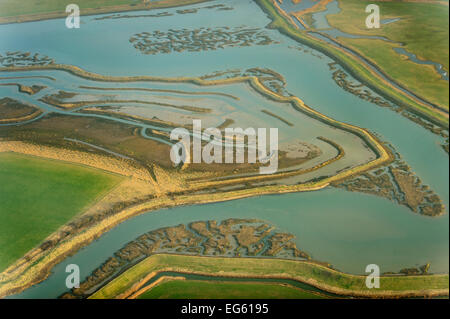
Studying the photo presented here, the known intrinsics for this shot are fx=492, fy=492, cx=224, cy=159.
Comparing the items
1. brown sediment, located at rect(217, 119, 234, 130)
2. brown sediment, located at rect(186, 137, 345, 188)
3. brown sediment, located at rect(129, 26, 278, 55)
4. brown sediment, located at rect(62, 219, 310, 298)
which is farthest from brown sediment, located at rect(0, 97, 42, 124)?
brown sediment, located at rect(62, 219, 310, 298)

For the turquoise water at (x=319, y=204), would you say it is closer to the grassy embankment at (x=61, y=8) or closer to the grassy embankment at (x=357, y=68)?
the grassy embankment at (x=357, y=68)

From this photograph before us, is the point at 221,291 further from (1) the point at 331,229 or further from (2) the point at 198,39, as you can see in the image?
(2) the point at 198,39

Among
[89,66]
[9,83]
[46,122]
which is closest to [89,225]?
[46,122]

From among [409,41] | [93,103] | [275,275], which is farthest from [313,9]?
[275,275]

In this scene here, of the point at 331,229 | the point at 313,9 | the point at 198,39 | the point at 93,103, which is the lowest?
the point at 331,229

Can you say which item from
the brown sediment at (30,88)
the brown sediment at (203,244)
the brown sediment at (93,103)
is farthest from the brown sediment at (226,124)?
the brown sediment at (30,88)
